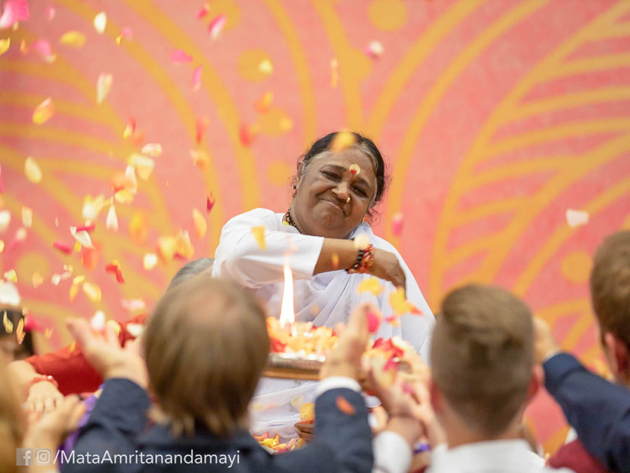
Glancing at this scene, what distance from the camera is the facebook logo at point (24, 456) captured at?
86 centimetres

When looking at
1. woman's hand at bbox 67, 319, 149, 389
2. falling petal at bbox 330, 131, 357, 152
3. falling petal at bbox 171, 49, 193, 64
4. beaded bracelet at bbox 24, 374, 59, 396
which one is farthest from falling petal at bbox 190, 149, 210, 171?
woman's hand at bbox 67, 319, 149, 389

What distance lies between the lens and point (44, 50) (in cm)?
317

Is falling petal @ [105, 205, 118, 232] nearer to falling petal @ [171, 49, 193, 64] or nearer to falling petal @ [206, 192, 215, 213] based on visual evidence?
falling petal @ [206, 192, 215, 213]

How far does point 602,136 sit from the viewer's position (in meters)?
3.08

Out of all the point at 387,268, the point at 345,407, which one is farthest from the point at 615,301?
the point at 387,268

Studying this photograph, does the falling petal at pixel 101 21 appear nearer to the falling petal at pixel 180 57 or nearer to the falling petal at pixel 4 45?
the falling petal at pixel 180 57

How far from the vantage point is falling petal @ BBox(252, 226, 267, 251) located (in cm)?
172

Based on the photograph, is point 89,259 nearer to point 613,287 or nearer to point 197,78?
point 197,78

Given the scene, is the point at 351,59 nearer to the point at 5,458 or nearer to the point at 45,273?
the point at 45,273

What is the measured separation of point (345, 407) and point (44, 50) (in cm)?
282

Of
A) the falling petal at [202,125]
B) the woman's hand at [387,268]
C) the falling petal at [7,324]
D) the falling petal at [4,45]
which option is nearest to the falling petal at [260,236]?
the woman's hand at [387,268]

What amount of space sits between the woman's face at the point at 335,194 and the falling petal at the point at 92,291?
1.43 metres

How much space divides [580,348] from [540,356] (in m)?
2.12

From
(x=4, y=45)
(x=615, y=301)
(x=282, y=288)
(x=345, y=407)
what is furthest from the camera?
(x=4, y=45)
